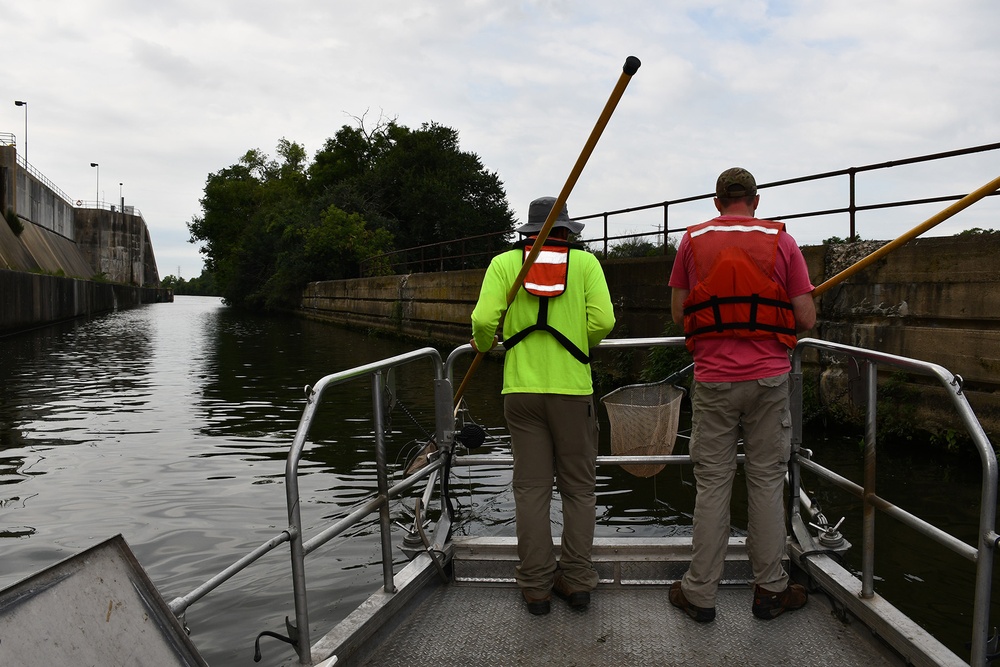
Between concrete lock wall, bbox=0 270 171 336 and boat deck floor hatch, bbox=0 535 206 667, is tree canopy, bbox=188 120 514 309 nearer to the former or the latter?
concrete lock wall, bbox=0 270 171 336

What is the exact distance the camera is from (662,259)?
13.7 meters

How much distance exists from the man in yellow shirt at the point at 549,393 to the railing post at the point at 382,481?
52 cm

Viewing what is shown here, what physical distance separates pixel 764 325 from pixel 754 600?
124cm

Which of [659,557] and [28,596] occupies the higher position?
[28,596]

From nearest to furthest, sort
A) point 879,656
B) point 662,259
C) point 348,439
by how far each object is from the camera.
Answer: point 879,656, point 348,439, point 662,259

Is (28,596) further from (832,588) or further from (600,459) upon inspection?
(832,588)

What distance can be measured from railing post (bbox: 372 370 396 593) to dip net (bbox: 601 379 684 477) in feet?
4.81

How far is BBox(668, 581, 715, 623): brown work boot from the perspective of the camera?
357 centimetres

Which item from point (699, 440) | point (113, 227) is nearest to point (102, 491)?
point (699, 440)

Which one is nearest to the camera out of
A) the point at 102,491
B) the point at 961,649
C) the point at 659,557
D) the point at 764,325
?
the point at 764,325

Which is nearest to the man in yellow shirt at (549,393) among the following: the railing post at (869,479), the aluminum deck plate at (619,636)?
the aluminum deck plate at (619,636)

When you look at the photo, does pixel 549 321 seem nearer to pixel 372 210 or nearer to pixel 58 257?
pixel 372 210

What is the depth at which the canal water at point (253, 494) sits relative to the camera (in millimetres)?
5105

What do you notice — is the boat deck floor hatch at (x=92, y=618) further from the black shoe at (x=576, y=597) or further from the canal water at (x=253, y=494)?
the black shoe at (x=576, y=597)
